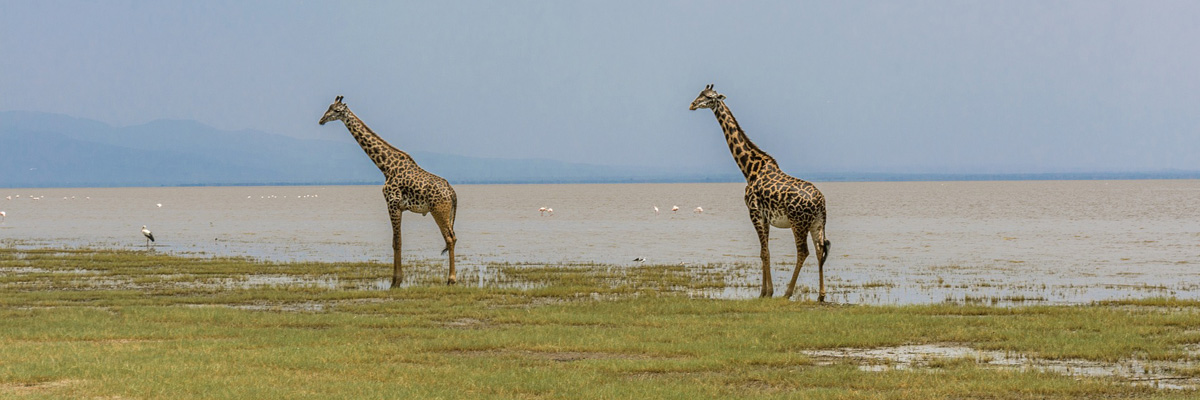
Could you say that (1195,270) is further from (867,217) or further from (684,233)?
(867,217)

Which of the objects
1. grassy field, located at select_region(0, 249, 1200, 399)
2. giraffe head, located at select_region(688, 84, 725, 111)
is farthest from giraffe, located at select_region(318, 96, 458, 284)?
giraffe head, located at select_region(688, 84, 725, 111)

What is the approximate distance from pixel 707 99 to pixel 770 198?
2.91 m

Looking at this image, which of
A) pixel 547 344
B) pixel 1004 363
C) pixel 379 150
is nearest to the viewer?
pixel 1004 363

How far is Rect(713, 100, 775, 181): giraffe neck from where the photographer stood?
2388 centimetres

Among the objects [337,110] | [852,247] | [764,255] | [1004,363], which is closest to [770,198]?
[764,255]

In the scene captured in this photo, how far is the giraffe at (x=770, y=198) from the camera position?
22.5 meters

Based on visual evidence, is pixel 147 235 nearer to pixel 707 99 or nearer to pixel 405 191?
pixel 405 191

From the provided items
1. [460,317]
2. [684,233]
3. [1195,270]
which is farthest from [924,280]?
[684,233]

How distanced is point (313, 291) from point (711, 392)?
13534 millimetres

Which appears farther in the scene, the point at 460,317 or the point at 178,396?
the point at 460,317

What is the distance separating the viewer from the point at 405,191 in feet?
84.5

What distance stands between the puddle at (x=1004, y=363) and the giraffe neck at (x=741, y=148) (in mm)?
7936

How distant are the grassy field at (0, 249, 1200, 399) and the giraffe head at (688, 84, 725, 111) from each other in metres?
3.91

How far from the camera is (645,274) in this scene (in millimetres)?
29938
